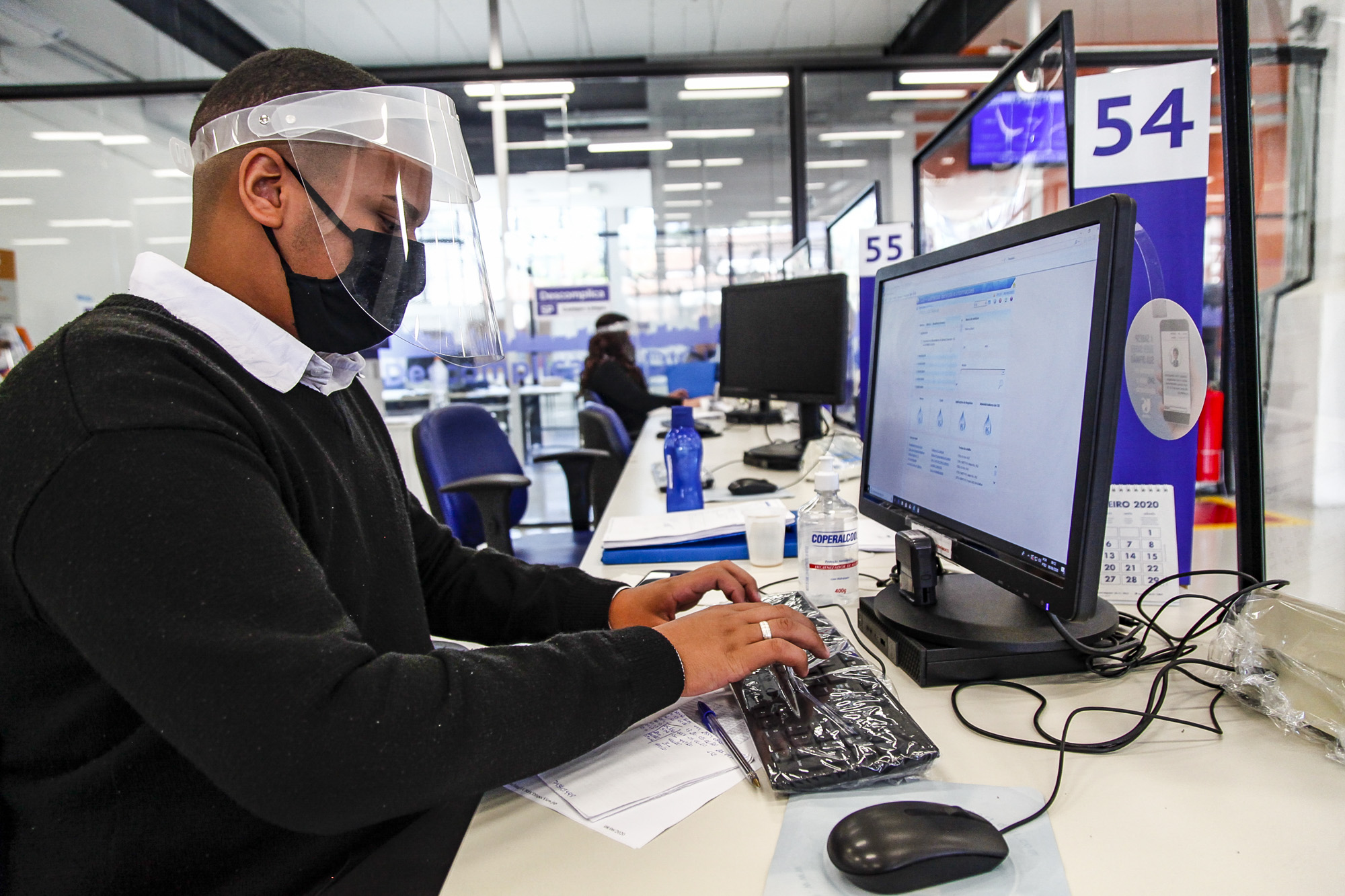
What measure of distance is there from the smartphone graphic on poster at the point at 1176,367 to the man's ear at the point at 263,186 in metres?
1.06

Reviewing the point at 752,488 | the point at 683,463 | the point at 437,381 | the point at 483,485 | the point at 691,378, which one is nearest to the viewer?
the point at 683,463

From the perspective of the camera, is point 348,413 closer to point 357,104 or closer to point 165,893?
point 357,104

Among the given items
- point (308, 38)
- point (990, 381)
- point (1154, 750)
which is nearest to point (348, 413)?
point (990, 381)

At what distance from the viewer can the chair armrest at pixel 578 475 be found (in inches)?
96.1

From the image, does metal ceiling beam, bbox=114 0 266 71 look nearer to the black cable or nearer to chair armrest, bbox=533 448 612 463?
chair armrest, bbox=533 448 612 463

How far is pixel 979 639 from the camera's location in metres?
0.82

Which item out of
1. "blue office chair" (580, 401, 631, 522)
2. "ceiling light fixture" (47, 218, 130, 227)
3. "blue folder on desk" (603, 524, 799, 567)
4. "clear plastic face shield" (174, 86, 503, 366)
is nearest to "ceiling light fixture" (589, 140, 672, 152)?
"ceiling light fixture" (47, 218, 130, 227)

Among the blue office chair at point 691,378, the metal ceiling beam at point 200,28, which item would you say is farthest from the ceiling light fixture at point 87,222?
the blue office chair at point 691,378

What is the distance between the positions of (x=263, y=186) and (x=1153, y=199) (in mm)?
1159

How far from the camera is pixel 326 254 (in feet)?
2.57

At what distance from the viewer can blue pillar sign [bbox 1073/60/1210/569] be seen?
3.40 feet

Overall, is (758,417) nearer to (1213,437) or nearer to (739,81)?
(739,81)

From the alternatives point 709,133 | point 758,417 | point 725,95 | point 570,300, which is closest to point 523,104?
point 570,300

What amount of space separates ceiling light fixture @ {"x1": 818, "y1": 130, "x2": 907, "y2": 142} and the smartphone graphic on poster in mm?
5908
